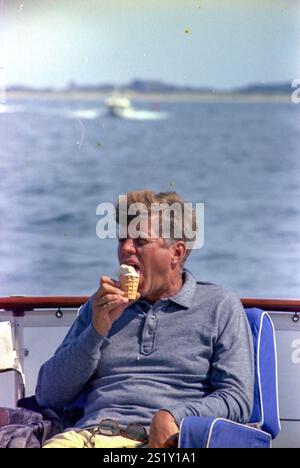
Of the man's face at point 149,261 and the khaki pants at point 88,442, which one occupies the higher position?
the man's face at point 149,261

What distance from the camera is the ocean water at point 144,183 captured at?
6605 mm

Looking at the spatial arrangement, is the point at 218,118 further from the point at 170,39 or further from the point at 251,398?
the point at 251,398

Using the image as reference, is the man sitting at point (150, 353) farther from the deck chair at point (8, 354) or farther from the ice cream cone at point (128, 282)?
the deck chair at point (8, 354)

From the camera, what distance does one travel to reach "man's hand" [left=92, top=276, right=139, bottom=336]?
3.00m

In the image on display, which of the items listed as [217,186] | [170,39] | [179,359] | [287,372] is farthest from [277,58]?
[217,186]

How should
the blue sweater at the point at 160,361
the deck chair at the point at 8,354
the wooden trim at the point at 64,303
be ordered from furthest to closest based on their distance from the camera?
the wooden trim at the point at 64,303, the deck chair at the point at 8,354, the blue sweater at the point at 160,361

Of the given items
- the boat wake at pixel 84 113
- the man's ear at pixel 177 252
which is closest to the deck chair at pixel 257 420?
the man's ear at pixel 177 252

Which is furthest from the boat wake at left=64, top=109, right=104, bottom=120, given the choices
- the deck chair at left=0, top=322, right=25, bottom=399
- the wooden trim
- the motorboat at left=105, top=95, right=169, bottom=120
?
the deck chair at left=0, top=322, right=25, bottom=399

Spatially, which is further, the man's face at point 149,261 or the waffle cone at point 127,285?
the man's face at point 149,261

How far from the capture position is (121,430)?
2.98 metres

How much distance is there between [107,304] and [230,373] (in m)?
0.43

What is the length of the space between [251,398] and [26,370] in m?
1.10

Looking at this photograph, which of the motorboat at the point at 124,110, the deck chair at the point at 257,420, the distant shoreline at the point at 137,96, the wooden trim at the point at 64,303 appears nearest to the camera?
the deck chair at the point at 257,420

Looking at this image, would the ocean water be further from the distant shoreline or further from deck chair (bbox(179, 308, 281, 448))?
deck chair (bbox(179, 308, 281, 448))
